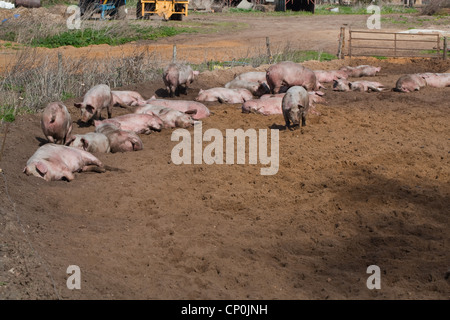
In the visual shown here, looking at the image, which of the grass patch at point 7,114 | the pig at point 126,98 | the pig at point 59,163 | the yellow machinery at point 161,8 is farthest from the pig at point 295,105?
the yellow machinery at point 161,8

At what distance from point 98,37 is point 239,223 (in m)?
19.7

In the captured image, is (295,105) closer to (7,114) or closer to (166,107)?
(166,107)

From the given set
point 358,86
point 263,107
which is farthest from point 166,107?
point 358,86

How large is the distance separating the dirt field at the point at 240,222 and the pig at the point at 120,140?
254mm

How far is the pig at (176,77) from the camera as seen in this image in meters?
14.5

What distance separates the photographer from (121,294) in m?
5.19

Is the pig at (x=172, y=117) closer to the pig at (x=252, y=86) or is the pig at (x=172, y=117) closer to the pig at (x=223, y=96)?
the pig at (x=223, y=96)

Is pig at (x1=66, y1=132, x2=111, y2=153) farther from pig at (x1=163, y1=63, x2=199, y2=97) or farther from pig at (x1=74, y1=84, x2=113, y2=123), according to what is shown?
pig at (x1=163, y1=63, x2=199, y2=97)

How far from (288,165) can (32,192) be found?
397 centimetres

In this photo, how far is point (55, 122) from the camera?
9.71 meters

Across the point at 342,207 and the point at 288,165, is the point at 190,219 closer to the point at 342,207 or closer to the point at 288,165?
the point at 342,207

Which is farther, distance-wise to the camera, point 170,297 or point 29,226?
point 29,226

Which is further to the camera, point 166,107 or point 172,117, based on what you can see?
point 166,107
